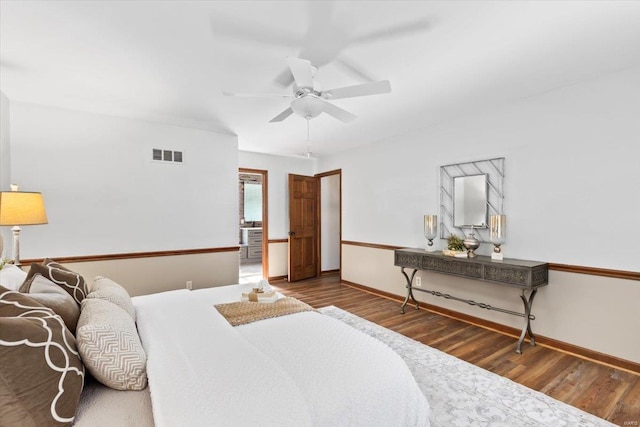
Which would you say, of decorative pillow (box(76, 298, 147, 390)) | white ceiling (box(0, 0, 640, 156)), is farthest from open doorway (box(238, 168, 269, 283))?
decorative pillow (box(76, 298, 147, 390))

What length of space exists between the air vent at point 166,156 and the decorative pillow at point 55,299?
8.29 ft

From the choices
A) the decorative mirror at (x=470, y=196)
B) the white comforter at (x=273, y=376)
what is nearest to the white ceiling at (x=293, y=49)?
the decorative mirror at (x=470, y=196)

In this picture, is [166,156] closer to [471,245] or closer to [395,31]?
[395,31]

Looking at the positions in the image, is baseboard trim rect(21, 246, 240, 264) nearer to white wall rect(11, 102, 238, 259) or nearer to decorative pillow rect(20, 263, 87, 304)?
white wall rect(11, 102, 238, 259)

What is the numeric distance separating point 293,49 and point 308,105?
392 millimetres

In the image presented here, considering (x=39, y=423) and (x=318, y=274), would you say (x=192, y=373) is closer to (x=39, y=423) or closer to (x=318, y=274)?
(x=39, y=423)

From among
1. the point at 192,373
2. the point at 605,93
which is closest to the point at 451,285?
the point at 605,93

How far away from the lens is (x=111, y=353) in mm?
1260

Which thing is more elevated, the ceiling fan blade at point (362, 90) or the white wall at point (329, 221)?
the ceiling fan blade at point (362, 90)

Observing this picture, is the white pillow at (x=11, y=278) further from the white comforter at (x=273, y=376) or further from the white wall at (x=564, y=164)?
the white wall at (x=564, y=164)

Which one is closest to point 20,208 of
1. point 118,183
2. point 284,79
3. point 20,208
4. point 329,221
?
point 20,208

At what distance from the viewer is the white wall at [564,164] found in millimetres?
2537

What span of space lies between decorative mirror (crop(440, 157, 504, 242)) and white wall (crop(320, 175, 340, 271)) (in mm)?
2915

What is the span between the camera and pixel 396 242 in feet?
15.0
